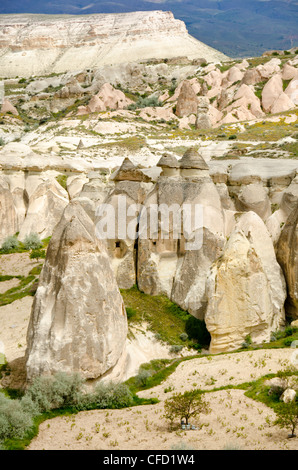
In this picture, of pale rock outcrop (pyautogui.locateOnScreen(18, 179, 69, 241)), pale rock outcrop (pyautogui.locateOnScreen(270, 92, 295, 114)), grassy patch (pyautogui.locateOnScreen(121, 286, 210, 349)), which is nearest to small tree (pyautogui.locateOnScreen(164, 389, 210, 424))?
grassy patch (pyautogui.locateOnScreen(121, 286, 210, 349))

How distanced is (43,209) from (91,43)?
10751cm

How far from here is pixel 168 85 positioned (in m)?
83.4

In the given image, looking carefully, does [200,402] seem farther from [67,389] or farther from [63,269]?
[63,269]

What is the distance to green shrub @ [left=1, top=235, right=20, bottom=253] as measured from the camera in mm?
27516

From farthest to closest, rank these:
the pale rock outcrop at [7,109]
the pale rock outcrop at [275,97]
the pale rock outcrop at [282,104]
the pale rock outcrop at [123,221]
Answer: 1. the pale rock outcrop at [7,109]
2. the pale rock outcrop at [275,97]
3. the pale rock outcrop at [282,104]
4. the pale rock outcrop at [123,221]

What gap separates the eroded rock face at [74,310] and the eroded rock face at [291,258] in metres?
7.27

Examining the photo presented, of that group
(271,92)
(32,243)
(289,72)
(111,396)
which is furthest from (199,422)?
(289,72)

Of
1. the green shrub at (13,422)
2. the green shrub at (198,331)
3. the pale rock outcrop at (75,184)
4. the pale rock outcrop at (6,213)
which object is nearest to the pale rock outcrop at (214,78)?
the pale rock outcrop at (75,184)

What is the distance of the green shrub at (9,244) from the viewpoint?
90.3 ft

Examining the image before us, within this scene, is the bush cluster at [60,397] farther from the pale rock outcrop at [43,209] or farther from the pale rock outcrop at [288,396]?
the pale rock outcrop at [43,209]

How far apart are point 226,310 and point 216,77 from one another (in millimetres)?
66295

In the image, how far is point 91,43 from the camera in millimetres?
127688

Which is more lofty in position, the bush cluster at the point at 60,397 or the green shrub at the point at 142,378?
the bush cluster at the point at 60,397

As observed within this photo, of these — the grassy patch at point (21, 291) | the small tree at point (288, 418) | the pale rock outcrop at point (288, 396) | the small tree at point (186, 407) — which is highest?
the small tree at point (288, 418)
